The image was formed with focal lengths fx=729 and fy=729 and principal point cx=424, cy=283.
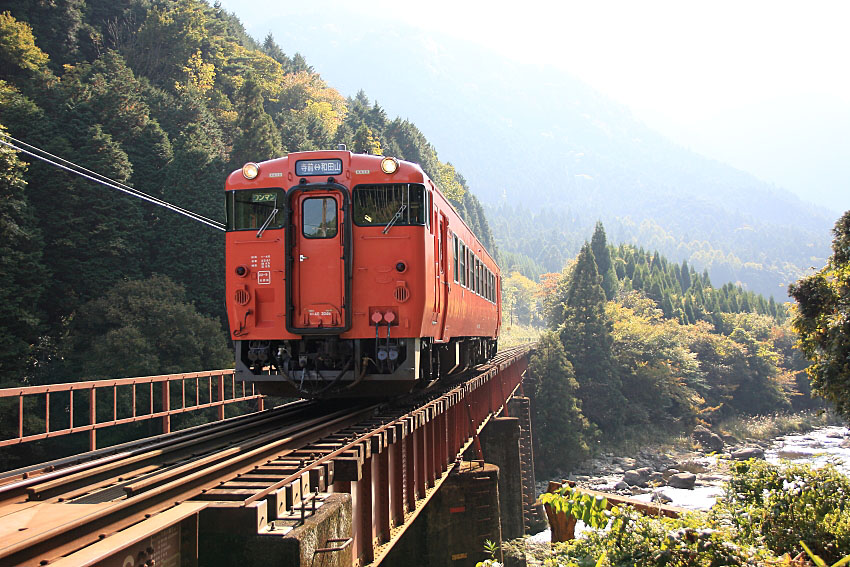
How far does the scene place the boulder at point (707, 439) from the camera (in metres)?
54.3

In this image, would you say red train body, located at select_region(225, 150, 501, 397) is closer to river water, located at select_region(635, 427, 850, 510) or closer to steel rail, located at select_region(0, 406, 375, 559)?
steel rail, located at select_region(0, 406, 375, 559)

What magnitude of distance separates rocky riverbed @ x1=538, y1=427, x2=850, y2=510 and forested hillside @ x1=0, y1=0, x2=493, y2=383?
2417 centimetres

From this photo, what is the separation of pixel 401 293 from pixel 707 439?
168 feet

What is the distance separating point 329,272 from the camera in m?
10.8

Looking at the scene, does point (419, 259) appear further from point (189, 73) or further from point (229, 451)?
point (189, 73)

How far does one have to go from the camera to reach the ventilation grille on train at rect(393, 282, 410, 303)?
34.9 ft

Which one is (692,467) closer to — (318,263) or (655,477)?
(655,477)

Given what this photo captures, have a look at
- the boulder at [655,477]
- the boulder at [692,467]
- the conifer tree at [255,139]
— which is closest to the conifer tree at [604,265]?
the boulder at [692,467]

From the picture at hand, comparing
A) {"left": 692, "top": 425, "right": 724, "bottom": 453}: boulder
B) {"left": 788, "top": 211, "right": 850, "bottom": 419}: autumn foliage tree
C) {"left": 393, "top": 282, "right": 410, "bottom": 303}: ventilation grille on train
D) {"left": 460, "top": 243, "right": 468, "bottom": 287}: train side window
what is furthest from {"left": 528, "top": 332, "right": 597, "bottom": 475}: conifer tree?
{"left": 393, "top": 282, "right": 410, "bottom": 303}: ventilation grille on train

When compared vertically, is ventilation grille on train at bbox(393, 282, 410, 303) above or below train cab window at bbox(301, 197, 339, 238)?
below

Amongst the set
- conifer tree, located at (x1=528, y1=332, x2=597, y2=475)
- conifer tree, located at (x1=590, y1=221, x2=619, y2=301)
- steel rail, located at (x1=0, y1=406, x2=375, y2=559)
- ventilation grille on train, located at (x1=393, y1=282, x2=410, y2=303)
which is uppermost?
conifer tree, located at (x1=590, y1=221, x2=619, y2=301)

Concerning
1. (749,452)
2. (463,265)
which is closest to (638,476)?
(749,452)

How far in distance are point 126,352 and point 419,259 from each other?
21517mm

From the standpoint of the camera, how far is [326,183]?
10.9 metres
